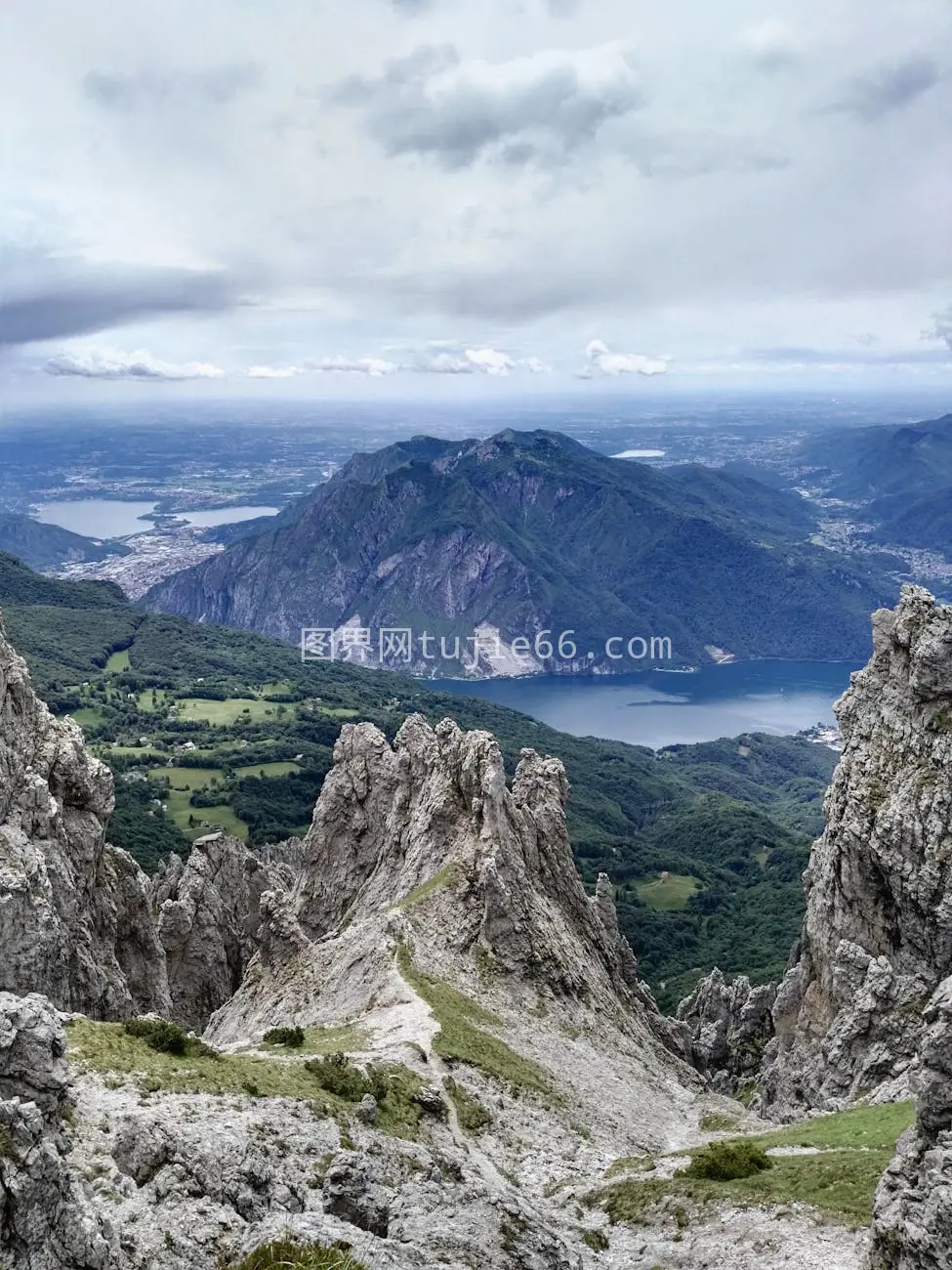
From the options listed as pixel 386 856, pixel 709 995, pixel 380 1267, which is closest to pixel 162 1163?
pixel 380 1267

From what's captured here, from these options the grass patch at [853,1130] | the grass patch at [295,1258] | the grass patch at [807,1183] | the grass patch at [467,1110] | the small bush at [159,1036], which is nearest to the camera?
the grass patch at [295,1258]

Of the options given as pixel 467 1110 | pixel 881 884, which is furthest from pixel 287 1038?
pixel 881 884

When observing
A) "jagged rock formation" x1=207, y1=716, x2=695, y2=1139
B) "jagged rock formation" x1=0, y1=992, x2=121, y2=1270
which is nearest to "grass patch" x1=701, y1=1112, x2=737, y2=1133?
"jagged rock formation" x1=207, y1=716, x2=695, y2=1139

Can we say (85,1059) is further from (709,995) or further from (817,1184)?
(709,995)

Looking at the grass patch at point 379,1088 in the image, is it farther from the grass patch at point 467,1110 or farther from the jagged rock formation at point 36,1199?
the jagged rock formation at point 36,1199

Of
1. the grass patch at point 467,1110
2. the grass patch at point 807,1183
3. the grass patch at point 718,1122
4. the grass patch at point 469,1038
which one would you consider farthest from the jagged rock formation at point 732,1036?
the grass patch at point 807,1183
